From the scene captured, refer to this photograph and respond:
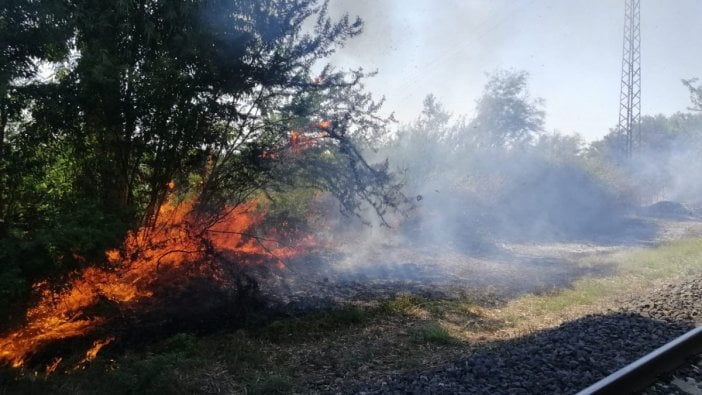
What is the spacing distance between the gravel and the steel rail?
0.33 ft

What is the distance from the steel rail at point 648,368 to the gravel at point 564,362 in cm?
10

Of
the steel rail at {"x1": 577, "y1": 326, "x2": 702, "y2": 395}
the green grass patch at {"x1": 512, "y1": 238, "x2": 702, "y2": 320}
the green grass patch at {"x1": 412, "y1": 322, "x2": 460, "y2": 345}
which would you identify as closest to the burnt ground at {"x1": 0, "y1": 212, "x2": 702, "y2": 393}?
the green grass patch at {"x1": 412, "y1": 322, "x2": 460, "y2": 345}

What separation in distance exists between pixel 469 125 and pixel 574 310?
2430 centimetres

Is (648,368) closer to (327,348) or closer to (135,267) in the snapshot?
(327,348)

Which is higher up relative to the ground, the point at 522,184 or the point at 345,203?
the point at 522,184

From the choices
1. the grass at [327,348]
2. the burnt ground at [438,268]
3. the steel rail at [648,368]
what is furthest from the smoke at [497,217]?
the steel rail at [648,368]

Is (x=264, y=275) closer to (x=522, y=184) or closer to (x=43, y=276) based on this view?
(x=43, y=276)

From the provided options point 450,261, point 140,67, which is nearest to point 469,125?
point 450,261

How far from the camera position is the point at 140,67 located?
26.7ft

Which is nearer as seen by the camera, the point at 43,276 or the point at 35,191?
the point at 43,276

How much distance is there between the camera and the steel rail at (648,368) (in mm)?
4234

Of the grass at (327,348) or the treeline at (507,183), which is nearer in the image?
the grass at (327,348)

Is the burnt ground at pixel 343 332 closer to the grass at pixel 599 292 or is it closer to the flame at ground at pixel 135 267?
the grass at pixel 599 292

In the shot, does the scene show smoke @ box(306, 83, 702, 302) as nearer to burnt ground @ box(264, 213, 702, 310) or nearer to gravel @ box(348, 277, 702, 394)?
burnt ground @ box(264, 213, 702, 310)
